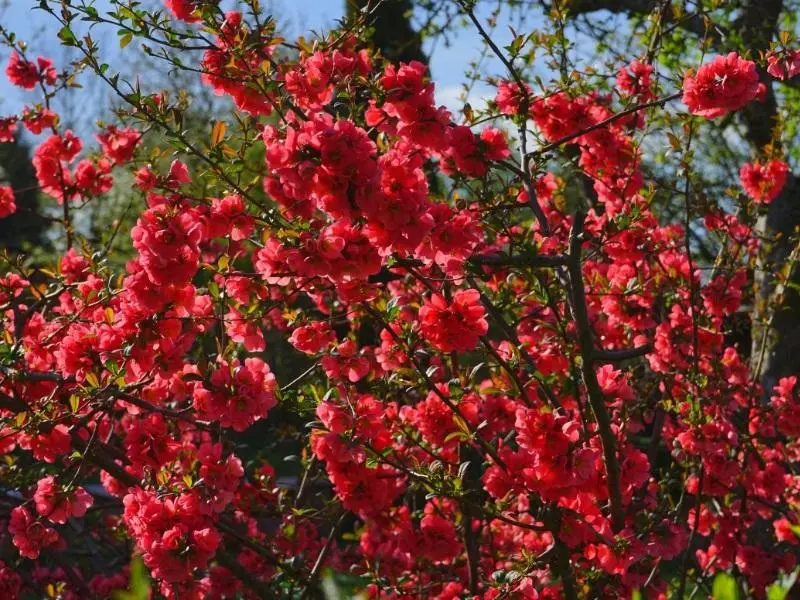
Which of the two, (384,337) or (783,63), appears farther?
(384,337)

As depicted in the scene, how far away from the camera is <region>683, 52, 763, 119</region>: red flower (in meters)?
2.57

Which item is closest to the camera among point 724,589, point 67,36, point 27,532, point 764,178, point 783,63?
point 724,589

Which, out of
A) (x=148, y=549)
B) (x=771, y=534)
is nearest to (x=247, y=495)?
(x=148, y=549)

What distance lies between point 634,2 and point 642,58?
9.86 feet

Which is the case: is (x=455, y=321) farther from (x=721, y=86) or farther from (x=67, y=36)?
(x=67, y=36)

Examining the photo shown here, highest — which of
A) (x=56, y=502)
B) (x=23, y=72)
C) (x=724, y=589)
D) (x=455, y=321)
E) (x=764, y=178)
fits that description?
(x=23, y=72)

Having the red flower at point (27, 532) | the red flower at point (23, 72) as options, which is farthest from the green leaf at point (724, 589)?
the red flower at point (23, 72)

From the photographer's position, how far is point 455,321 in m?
2.60

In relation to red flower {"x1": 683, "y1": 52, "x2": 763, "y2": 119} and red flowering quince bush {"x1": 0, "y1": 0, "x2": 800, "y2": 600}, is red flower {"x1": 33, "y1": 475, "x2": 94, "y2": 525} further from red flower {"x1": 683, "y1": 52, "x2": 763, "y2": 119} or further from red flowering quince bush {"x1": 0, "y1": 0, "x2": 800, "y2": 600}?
red flower {"x1": 683, "y1": 52, "x2": 763, "y2": 119}

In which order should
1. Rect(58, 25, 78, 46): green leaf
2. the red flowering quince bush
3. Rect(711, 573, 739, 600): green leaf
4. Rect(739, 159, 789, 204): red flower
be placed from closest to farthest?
Rect(711, 573, 739, 600): green leaf < the red flowering quince bush < Rect(58, 25, 78, 46): green leaf < Rect(739, 159, 789, 204): red flower

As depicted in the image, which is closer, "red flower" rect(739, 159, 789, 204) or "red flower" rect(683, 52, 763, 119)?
"red flower" rect(683, 52, 763, 119)

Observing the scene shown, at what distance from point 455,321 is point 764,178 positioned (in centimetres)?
232

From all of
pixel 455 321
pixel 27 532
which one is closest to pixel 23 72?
pixel 27 532

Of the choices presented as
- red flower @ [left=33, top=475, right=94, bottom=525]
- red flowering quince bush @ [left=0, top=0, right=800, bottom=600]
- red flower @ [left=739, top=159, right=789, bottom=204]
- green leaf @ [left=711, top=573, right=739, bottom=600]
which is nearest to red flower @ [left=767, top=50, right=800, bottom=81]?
red flowering quince bush @ [left=0, top=0, right=800, bottom=600]
